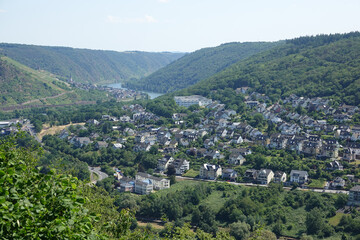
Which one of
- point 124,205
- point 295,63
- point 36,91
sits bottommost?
point 124,205

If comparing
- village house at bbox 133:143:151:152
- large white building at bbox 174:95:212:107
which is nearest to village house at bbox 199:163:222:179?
village house at bbox 133:143:151:152

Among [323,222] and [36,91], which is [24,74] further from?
[323,222]

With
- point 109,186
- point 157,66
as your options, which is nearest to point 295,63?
point 109,186

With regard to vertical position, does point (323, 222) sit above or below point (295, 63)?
below

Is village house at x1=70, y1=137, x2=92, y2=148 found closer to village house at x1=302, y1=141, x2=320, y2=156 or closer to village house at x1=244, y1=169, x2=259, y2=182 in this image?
village house at x1=244, y1=169, x2=259, y2=182

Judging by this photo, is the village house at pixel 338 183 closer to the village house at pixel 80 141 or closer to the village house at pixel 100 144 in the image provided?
the village house at pixel 100 144

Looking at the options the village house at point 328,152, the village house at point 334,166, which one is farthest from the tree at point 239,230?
the village house at point 328,152
